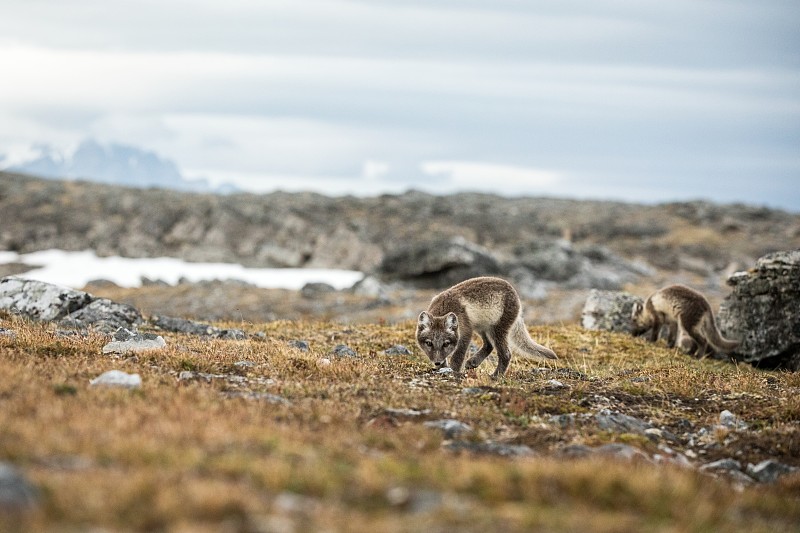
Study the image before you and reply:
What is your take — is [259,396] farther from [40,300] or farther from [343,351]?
[40,300]

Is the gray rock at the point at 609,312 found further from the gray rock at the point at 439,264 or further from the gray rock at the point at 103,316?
the gray rock at the point at 439,264

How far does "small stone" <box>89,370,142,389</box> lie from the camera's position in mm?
10156

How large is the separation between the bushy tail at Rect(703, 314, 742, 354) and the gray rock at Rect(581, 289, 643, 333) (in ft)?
Answer: 10.8

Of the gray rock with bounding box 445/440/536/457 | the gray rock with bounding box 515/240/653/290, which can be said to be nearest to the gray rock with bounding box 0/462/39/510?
the gray rock with bounding box 445/440/536/457

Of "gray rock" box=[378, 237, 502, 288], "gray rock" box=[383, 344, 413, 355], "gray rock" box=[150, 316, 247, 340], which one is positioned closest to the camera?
"gray rock" box=[383, 344, 413, 355]

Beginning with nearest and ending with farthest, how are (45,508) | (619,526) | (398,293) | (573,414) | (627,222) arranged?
(45,508), (619,526), (573,414), (398,293), (627,222)

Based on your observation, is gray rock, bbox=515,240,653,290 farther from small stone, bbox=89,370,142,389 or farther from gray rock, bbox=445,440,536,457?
small stone, bbox=89,370,142,389

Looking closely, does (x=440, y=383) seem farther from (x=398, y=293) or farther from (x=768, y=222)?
(x=768, y=222)

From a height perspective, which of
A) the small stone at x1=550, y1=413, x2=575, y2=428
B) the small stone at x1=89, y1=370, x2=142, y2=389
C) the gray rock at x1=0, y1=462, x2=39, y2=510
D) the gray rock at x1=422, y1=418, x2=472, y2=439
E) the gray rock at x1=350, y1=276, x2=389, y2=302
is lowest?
the gray rock at x1=350, y1=276, x2=389, y2=302

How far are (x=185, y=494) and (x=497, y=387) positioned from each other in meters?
7.82

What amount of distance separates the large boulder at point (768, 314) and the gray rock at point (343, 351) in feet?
39.0

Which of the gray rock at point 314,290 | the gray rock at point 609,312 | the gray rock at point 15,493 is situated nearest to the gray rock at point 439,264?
the gray rock at point 314,290

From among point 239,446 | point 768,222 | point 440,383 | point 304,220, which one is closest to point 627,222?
point 768,222

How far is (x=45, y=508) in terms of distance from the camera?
5.28 meters
